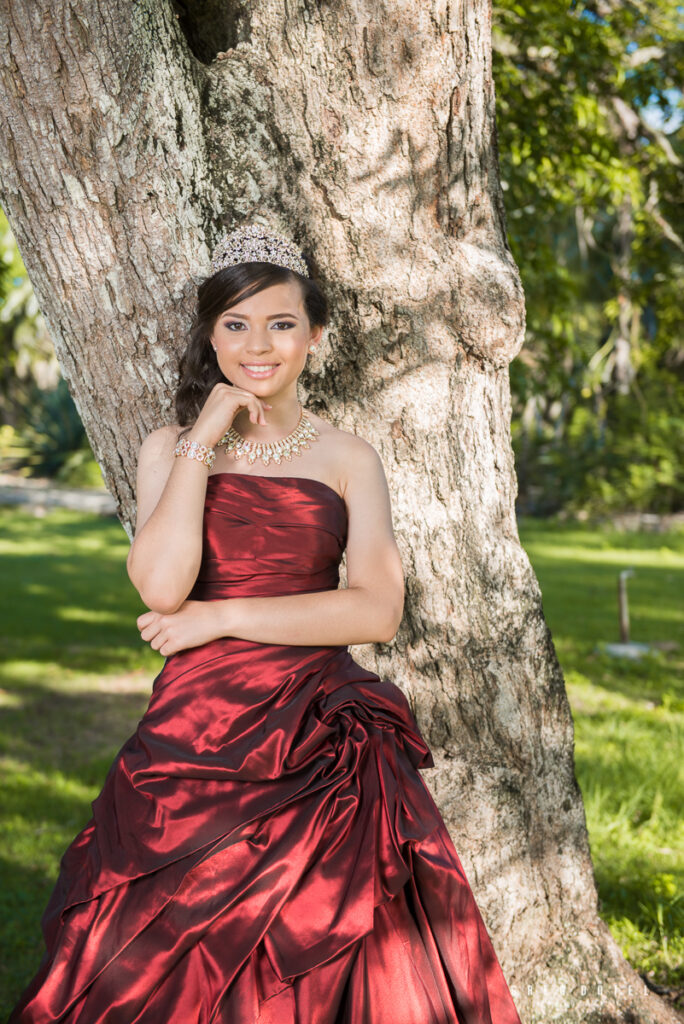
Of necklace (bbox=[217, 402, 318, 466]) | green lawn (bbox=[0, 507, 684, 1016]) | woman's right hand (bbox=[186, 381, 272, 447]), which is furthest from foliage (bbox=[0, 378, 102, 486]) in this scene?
woman's right hand (bbox=[186, 381, 272, 447])

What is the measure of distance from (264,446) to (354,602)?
463mm

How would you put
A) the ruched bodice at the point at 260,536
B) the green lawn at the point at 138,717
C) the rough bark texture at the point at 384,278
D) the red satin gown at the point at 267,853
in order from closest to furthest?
the red satin gown at the point at 267,853 → the ruched bodice at the point at 260,536 → the rough bark texture at the point at 384,278 → the green lawn at the point at 138,717

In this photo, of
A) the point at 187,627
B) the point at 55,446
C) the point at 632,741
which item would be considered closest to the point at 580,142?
the point at 632,741

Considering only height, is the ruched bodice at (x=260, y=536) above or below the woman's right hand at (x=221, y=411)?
below

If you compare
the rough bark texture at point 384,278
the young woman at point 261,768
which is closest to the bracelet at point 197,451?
the young woman at point 261,768

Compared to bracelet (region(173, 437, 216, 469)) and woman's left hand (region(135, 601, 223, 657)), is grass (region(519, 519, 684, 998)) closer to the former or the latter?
woman's left hand (region(135, 601, 223, 657))

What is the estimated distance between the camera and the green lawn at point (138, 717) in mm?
4047

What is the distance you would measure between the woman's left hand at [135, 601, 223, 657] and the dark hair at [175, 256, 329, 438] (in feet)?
1.46

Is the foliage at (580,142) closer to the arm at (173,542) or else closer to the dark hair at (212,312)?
the dark hair at (212,312)

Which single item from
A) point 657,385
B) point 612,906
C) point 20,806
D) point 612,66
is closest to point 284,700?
point 612,906

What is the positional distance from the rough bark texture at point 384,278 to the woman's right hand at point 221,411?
1.15 ft

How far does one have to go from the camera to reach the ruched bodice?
2244 mm

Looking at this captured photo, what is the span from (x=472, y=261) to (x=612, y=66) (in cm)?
431

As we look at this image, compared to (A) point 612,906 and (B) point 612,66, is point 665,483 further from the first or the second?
(A) point 612,906
